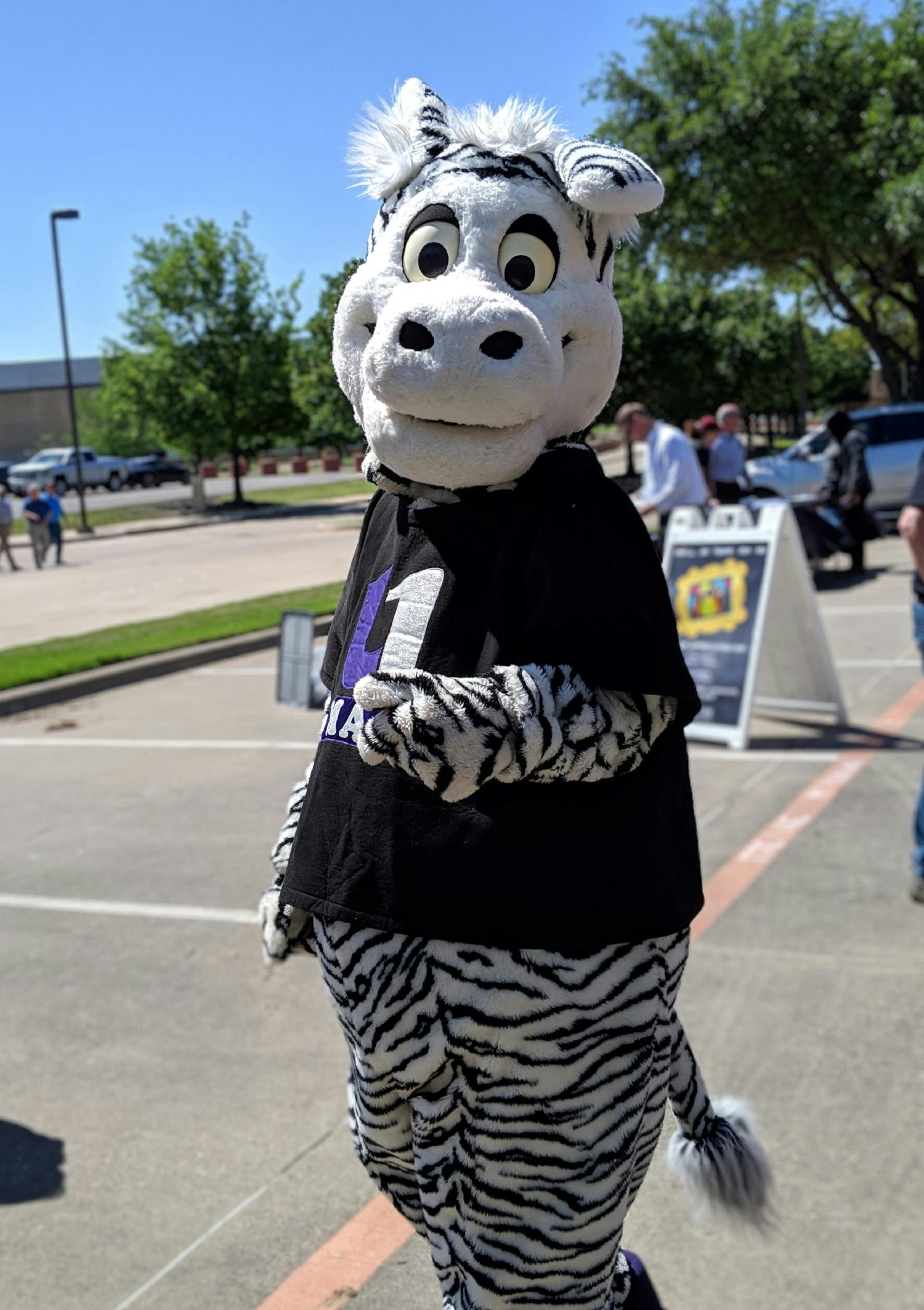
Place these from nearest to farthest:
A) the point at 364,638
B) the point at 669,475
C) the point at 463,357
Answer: the point at 463,357
the point at 364,638
the point at 669,475

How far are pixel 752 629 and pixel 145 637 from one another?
6.51m

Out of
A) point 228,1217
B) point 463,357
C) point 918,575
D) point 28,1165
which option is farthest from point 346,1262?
point 918,575

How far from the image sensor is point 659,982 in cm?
192

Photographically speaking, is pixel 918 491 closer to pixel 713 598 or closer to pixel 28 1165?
pixel 713 598

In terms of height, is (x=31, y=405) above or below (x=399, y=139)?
below

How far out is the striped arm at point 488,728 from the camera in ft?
5.56

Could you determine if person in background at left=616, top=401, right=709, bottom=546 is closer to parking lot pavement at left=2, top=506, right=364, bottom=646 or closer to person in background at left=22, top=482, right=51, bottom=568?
parking lot pavement at left=2, top=506, right=364, bottom=646

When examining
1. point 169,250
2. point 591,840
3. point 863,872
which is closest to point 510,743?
point 591,840

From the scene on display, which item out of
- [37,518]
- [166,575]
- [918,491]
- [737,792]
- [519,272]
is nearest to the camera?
[519,272]

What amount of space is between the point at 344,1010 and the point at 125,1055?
209 centimetres

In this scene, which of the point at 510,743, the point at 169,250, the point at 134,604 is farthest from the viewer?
the point at 169,250

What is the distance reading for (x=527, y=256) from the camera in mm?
1919

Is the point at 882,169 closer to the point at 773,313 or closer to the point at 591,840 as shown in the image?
the point at 591,840

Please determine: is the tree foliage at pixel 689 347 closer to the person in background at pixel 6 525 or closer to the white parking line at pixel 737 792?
the person in background at pixel 6 525
